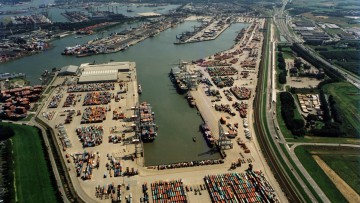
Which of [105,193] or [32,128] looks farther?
[32,128]

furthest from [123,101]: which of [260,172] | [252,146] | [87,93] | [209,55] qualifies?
[209,55]

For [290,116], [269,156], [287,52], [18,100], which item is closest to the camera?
[269,156]

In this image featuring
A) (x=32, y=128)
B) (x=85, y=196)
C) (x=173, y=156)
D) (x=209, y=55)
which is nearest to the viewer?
(x=85, y=196)

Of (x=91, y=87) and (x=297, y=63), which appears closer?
(x=91, y=87)

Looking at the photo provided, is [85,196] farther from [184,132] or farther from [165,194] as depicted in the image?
[184,132]

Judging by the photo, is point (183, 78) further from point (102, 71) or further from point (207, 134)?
point (207, 134)

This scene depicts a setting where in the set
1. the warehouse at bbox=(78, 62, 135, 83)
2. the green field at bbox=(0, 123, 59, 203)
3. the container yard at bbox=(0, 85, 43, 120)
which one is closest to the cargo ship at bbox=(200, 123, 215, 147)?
the green field at bbox=(0, 123, 59, 203)

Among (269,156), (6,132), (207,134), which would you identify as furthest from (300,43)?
(6,132)

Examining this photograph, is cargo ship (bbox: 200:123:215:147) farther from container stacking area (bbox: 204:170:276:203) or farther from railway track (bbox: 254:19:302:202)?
container stacking area (bbox: 204:170:276:203)
